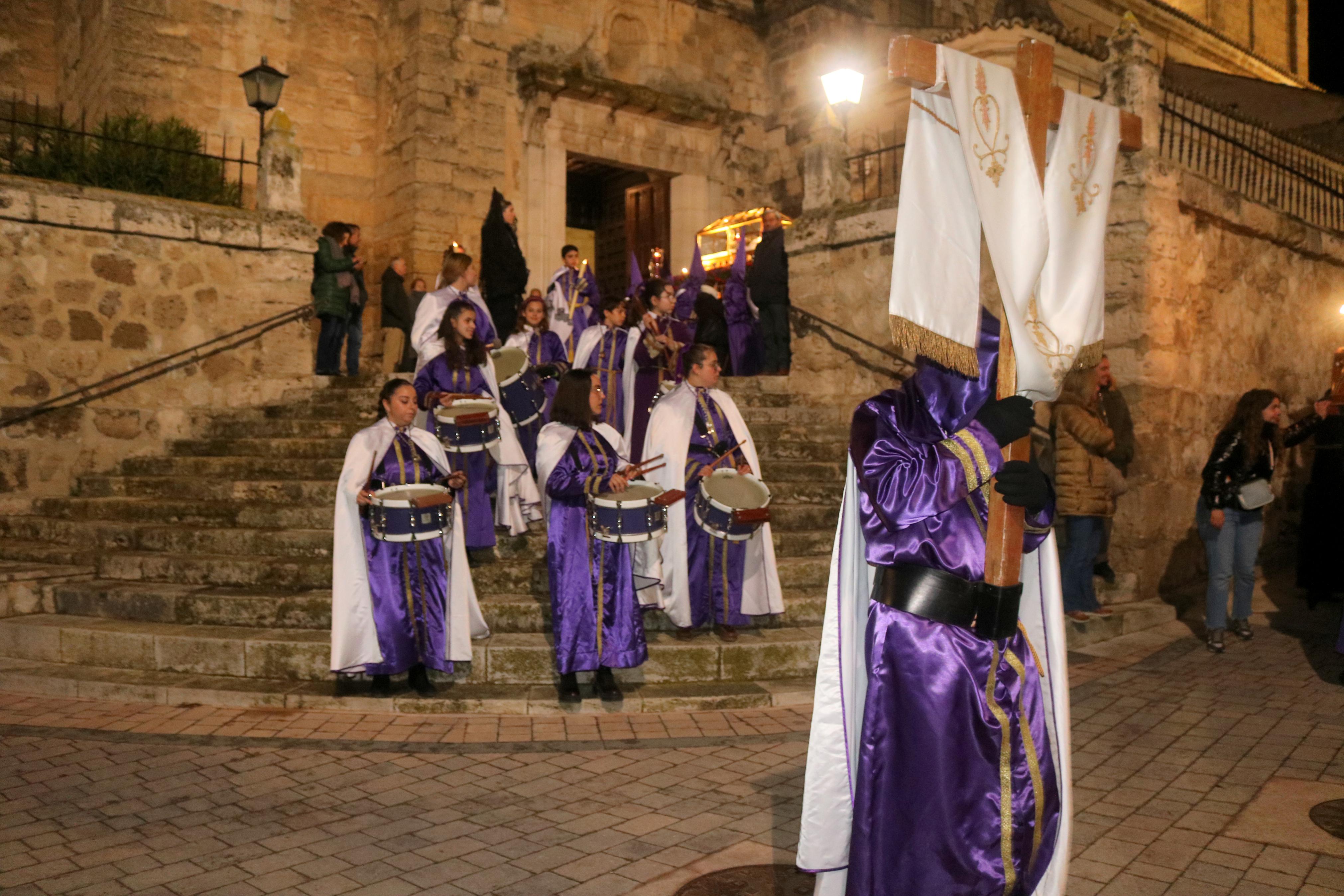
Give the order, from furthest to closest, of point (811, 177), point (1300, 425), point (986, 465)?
1. point (811, 177)
2. point (1300, 425)
3. point (986, 465)

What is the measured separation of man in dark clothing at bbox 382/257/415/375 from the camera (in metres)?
13.1

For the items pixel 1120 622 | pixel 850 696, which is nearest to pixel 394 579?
pixel 850 696

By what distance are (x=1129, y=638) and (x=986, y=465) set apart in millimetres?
6762

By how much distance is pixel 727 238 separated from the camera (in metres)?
15.6

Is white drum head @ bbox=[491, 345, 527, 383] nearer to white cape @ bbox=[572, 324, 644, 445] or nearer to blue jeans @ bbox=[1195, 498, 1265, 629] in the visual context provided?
white cape @ bbox=[572, 324, 644, 445]

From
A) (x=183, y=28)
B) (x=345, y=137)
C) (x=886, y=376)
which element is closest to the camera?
(x=886, y=376)

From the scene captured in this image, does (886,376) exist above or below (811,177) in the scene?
below

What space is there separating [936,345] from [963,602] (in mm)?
679

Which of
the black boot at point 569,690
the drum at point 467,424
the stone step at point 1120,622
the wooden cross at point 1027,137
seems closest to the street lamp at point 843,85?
the stone step at point 1120,622

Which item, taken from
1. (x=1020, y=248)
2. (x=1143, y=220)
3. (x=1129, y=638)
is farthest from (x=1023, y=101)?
(x=1143, y=220)

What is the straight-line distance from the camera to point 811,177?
12.2 m

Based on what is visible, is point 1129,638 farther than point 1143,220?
No

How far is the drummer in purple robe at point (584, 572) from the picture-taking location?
6301 mm

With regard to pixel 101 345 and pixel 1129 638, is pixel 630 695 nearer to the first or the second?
pixel 1129 638
